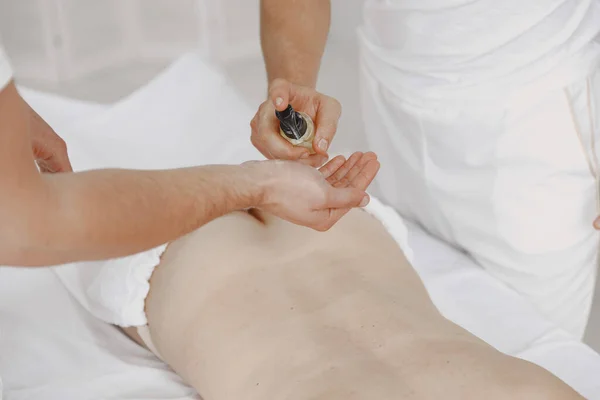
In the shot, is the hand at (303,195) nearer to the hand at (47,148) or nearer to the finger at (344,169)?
the finger at (344,169)

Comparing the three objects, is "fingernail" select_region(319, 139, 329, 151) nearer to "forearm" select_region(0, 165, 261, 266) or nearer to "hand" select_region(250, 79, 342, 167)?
"hand" select_region(250, 79, 342, 167)

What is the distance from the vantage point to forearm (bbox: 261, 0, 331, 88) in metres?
1.65

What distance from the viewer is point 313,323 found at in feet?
3.75

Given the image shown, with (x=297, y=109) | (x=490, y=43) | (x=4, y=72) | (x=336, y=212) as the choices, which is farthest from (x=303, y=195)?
(x=490, y=43)

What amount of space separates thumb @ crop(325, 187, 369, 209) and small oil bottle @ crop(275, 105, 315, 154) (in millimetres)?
127

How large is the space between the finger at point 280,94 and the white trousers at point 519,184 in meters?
0.44

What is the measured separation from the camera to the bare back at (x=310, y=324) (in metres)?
1.01

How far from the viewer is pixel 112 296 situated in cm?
134

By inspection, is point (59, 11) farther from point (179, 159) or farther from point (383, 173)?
point (383, 173)

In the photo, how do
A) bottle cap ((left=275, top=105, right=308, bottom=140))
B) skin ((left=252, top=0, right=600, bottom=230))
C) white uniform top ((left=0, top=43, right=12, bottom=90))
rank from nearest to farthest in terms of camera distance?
white uniform top ((left=0, top=43, right=12, bottom=90)) < bottle cap ((left=275, top=105, right=308, bottom=140)) < skin ((left=252, top=0, right=600, bottom=230))

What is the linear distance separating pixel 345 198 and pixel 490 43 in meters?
0.58

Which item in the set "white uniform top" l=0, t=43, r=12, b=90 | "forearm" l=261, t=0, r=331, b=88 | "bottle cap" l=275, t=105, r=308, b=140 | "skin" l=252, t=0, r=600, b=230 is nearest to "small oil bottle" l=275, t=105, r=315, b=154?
"bottle cap" l=275, t=105, r=308, b=140

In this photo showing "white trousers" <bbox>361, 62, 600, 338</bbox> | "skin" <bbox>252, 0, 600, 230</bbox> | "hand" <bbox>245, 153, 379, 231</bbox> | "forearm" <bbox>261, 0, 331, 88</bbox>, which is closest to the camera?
"hand" <bbox>245, 153, 379, 231</bbox>

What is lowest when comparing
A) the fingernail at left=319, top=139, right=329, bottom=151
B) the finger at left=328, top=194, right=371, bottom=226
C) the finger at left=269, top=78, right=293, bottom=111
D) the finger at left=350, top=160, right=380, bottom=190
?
the finger at left=328, top=194, right=371, bottom=226
